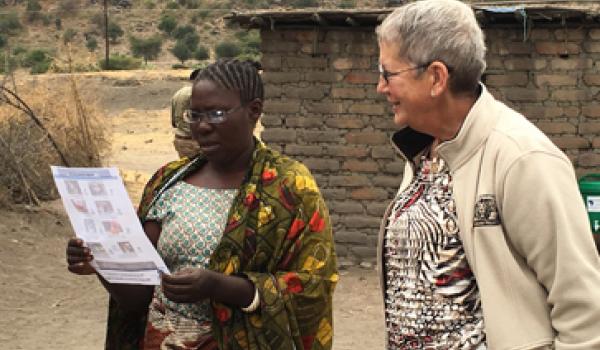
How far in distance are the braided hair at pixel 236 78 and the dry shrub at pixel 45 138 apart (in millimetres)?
9650

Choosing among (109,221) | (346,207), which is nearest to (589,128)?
(346,207)

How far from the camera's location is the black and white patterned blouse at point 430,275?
7.73ft

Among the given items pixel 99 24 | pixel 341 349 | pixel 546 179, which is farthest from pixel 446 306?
pixel 99 24

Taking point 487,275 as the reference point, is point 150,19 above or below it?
below

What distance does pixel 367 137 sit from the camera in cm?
969

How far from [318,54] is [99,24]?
43.7 m

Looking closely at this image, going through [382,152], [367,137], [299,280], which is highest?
[299,280]

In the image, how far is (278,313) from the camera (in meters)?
2.97

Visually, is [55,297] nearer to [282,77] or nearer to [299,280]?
[282,77]

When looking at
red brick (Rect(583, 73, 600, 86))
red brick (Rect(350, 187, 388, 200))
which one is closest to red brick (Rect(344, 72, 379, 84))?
red brick (Rect(350, 187, 388, 200))

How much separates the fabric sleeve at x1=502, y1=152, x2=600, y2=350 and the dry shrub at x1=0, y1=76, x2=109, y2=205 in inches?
424

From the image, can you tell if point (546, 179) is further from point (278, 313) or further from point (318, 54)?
point (318, 54)

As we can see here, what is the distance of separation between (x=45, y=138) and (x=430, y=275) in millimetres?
11708

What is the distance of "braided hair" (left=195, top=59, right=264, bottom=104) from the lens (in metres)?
3.06
